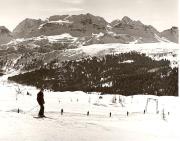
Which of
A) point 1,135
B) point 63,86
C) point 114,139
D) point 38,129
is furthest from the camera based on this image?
point 63,86

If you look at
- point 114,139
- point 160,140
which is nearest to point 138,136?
point 160,140

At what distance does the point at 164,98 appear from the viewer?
8238 centimetres

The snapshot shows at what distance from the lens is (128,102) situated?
82.2 m

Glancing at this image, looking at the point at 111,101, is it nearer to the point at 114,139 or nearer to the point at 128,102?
the point at 128,102

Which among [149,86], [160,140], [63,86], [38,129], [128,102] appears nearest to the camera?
[38,129]

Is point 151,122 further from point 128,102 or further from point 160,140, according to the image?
point 128,102

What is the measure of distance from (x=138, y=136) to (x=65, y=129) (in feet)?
22.7

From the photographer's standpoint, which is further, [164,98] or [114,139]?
[164,98]

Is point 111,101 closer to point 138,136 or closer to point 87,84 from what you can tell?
point 138,136

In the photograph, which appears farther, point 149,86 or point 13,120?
point 149,86

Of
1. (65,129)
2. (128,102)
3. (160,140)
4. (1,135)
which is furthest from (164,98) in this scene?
(1,135)

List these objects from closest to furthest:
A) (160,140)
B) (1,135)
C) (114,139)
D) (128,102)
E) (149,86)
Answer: (1,135), (114,139), (160,140), (128,102), (149,86)

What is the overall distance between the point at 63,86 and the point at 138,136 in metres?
161

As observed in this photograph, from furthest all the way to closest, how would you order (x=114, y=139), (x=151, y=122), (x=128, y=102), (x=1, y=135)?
1. (x=128, y=102)
2. (x=151, y=122)
3. (x=114, y=139)
4. (x=1, y=135)
